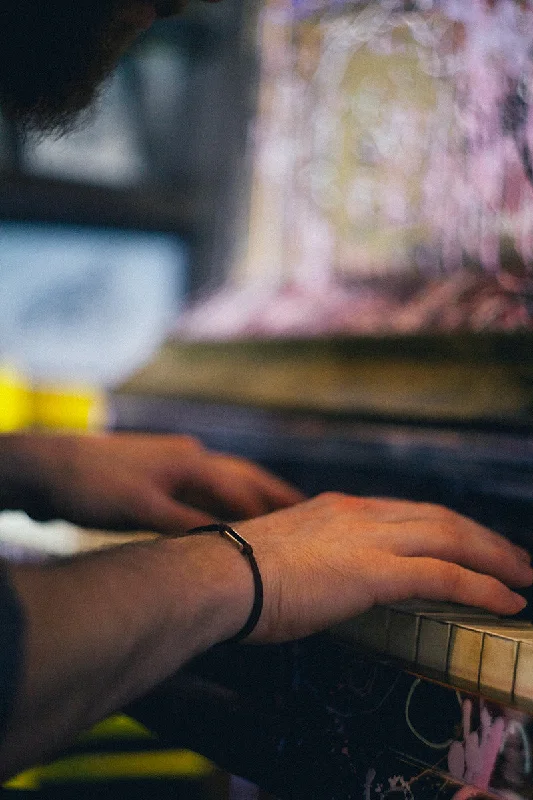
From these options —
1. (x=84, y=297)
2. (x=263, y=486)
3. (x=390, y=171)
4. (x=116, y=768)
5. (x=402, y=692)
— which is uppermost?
(x=390, y=171)

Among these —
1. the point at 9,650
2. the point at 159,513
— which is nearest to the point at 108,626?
the point at 9,650

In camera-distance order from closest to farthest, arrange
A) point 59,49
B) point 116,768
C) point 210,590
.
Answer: point 210,590 < point 59,49 < point 116,768

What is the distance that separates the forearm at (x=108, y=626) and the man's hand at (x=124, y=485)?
53 cm

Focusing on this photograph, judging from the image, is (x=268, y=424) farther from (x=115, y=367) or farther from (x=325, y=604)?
(x=115, y=367)

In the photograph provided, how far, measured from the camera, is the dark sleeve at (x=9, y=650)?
0.63 metres

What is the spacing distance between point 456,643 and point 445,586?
7 centimetres

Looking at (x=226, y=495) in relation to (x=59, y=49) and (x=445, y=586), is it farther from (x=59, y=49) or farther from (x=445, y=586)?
(x=59, y=49)

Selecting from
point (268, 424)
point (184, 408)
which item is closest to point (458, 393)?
point (268, 424)

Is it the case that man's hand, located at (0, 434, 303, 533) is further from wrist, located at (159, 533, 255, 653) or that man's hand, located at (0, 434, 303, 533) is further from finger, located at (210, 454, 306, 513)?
wrist, located at (159, 533, 255, 653)

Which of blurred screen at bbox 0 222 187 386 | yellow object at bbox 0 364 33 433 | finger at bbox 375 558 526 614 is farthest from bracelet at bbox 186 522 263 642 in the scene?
blurred screen at bbox 0 222 187 386

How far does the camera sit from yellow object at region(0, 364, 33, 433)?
2666 millimetres

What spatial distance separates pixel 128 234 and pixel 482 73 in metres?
2.06

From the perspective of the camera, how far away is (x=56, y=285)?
128 inches

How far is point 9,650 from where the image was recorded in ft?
2.08
